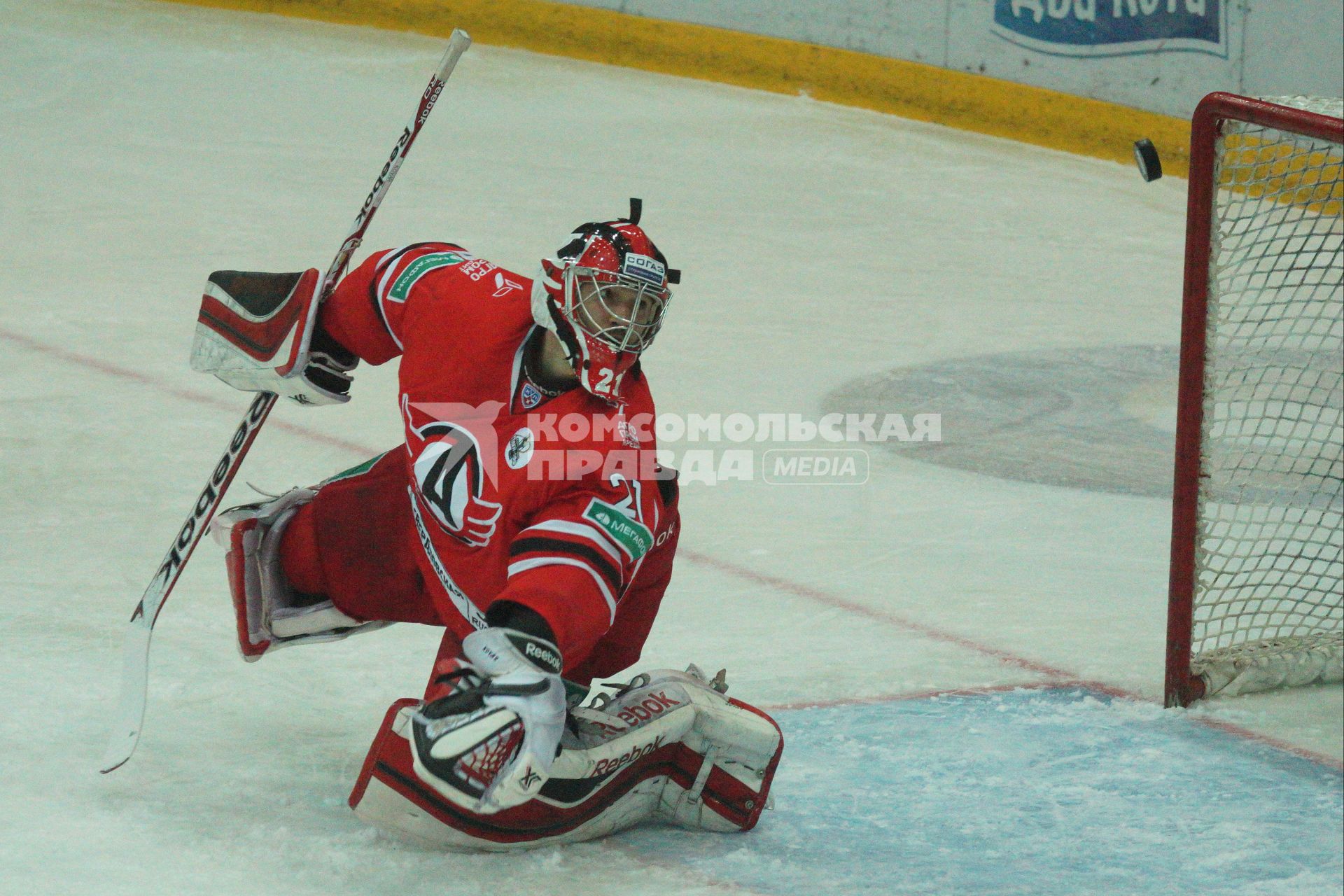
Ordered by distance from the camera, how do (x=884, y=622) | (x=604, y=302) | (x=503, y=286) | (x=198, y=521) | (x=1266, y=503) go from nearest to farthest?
(x=604, y=302) < (x=503, y=286) < (x=198, y=521) < (x=884, y=622) < (x=1266, y=503)

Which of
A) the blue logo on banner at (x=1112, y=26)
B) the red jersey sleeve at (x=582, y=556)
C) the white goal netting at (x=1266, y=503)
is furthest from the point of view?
the blue logo on banner at (x=1112, y=26)

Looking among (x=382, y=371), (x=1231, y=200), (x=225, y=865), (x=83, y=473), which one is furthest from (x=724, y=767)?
(x=382, y=371)

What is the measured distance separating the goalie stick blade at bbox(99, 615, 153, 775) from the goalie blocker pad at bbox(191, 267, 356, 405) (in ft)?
1.55

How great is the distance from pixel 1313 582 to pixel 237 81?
661 cm

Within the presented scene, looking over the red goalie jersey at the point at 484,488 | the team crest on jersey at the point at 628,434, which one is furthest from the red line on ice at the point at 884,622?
the team crest on jersey at the point at 628,434

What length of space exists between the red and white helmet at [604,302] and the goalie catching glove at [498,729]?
1.53 feet

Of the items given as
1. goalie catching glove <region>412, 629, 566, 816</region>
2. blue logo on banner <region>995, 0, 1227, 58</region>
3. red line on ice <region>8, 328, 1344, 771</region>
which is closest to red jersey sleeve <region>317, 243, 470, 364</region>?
goalie catching glove <region>412, 629, 566, 816</region>

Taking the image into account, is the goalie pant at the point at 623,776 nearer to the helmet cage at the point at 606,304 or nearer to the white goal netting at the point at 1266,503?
the helmet cage at the point at 606,304

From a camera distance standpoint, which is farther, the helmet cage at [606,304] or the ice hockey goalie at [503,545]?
the helmet cage at [606,304]

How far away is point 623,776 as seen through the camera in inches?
107

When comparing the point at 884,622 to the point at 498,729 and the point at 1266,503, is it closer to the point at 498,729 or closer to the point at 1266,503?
the point at 1266,503

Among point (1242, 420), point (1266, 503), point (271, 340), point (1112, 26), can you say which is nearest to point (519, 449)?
point (271, 340)

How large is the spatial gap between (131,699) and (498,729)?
3.06 ft

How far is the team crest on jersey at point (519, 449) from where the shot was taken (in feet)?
8.48
